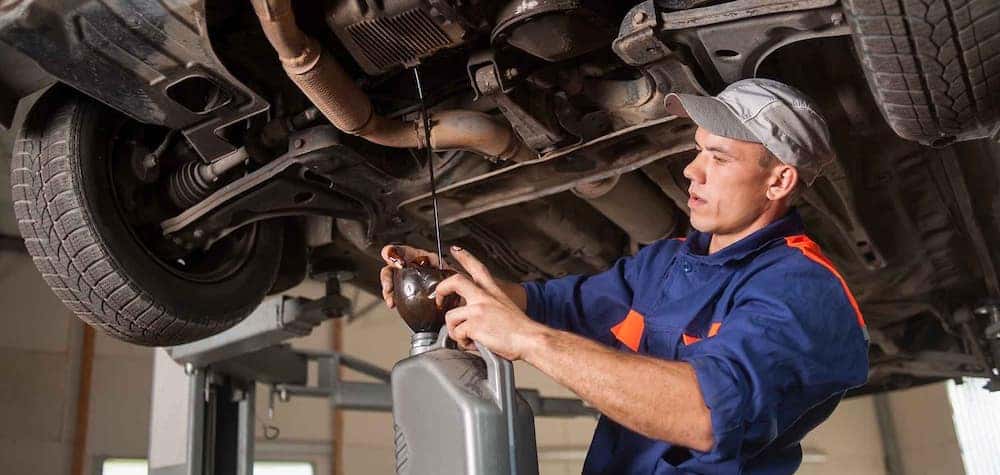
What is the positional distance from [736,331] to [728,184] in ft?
1.02

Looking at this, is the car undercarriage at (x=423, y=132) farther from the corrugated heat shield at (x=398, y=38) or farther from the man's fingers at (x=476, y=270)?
the man's fingers at (x=476, y=270)

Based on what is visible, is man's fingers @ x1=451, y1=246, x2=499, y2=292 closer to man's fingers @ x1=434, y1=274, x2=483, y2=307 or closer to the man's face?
man's fingers @ x1=434, y1=274, x2=483, y2=307

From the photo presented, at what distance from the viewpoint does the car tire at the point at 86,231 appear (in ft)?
5.28

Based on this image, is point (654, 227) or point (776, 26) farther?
point (654, 227)

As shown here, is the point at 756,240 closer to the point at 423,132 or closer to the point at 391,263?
the point at 391,263

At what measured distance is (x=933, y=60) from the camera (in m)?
1.11

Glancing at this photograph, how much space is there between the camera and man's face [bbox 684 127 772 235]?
4.06 feet

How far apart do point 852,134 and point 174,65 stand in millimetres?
1369

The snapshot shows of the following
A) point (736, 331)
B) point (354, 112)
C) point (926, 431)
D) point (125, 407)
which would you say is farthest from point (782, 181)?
point (926, 431)

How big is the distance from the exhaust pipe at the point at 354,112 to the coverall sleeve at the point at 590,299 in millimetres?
339

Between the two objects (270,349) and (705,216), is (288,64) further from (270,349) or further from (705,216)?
(270,349)

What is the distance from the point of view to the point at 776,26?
1.22 m

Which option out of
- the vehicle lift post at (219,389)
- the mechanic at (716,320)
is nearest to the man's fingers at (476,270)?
the mechanic at (716,320)

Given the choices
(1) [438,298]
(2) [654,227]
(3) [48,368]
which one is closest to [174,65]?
(1) [438,298]
